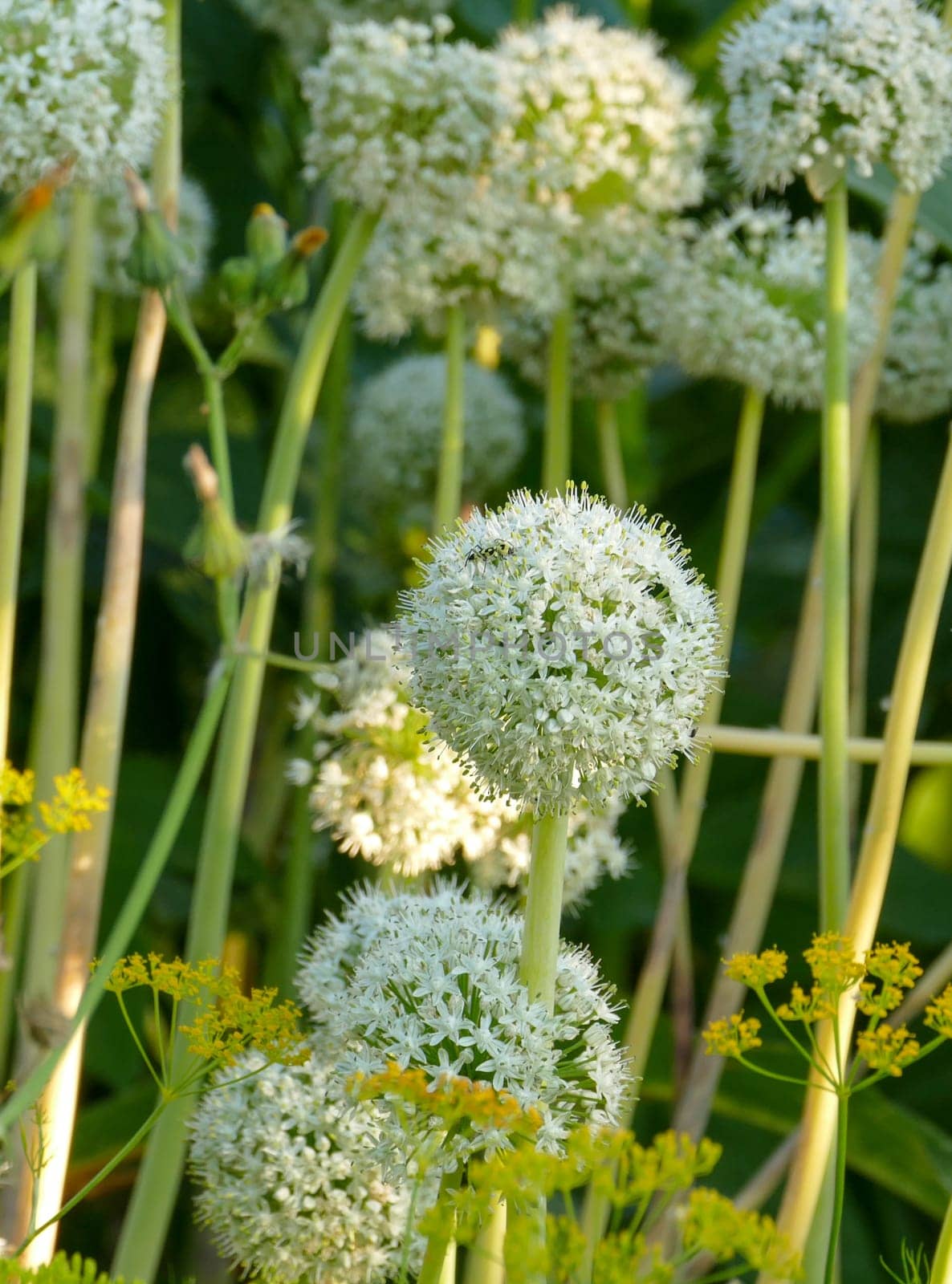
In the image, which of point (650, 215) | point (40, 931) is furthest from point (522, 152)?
point (40, 931)

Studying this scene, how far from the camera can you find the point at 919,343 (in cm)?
124

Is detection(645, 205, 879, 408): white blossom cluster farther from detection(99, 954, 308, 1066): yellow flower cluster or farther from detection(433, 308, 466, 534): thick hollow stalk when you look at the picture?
detection(99, 954, 308, 1066): yellow flower cluster

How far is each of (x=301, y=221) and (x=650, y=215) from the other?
2.22 feet

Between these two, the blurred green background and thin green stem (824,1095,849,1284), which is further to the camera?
the blurred green background

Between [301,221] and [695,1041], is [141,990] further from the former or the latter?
[301,221]

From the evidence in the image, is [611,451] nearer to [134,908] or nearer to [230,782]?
[230,782]

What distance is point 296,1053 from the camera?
690 mm

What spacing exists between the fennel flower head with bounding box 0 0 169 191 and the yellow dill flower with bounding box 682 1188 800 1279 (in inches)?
26.5

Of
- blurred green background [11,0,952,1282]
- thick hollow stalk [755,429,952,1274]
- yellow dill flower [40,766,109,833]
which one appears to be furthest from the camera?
blurred green background [11,0,952,1282]

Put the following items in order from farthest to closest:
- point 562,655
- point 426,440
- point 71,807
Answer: point 426,440 < point 71,807 < point 562,655

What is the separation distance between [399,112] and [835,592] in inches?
17.8

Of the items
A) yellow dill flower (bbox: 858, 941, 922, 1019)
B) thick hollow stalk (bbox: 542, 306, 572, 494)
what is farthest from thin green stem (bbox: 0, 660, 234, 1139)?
thick hollow stalk (bbox: 542, 306, 572, 494)

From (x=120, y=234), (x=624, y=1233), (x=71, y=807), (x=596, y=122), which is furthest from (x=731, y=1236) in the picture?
(x=120, y=234)

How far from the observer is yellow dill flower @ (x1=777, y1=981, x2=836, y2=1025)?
633 mm
